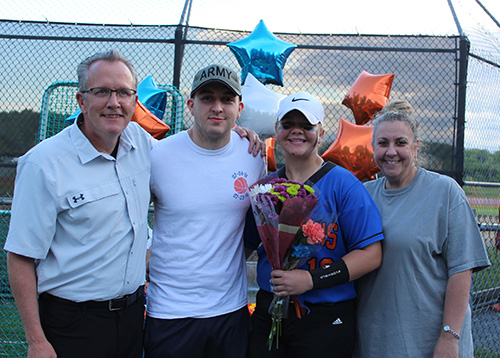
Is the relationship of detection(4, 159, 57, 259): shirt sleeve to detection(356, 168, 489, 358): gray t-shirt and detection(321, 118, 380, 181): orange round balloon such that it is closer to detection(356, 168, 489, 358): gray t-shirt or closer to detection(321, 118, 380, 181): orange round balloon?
detection(356, 168, 489, 358): gray t-shirt

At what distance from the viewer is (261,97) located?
417 centimetres

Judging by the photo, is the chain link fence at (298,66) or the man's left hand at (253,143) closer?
the man's left hand at (253,143)

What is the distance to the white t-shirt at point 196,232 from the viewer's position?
234 centimetres

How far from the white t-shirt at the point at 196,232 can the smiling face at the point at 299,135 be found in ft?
1.08

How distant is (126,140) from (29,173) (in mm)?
530

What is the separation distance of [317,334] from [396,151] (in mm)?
1035

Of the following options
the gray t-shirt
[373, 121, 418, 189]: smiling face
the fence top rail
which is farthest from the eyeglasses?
the fence top rail

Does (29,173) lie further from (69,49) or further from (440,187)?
(69,49)

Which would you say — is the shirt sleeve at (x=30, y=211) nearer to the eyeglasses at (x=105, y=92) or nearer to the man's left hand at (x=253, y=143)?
the eyeglasses at (x=105, y=92)

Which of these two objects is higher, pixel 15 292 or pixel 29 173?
pixel 29 173

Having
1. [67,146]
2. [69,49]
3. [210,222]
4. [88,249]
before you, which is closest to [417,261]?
[210,222]

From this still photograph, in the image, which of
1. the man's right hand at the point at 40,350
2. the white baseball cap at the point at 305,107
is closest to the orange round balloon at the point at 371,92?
the white baseball cap at the point at 305,107

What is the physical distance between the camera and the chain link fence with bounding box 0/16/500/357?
18.2ft

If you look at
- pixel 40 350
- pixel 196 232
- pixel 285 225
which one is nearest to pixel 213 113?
pixel 196 232
